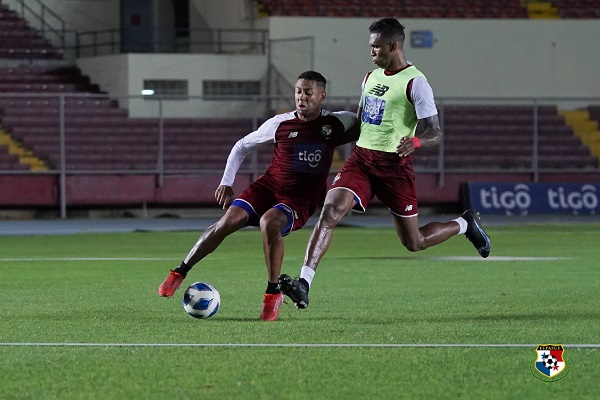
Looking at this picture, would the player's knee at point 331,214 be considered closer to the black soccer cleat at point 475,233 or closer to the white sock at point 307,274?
the white sock at point 307,274

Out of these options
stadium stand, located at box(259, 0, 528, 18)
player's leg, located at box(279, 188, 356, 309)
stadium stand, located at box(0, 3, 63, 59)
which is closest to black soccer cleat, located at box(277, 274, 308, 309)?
player's leg, located at box(279, 188, 356, 309)

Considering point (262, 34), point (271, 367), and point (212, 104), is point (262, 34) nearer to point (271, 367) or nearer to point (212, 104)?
point (212, 104)

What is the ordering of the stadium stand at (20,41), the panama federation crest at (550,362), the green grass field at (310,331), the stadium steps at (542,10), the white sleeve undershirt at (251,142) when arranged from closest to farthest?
the green grass field at (310,331) < the panama federation crest at (550,362) < the white sleeve undershirt at (251,142) < the stadium stand at (20,41) < the stadium steps at (542,10)

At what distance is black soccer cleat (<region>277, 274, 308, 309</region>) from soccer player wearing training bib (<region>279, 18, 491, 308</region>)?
0.65m

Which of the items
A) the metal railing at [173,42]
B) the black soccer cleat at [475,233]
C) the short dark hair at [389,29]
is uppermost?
the metal railing at [173,42]

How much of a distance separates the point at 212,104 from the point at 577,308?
2198 cm

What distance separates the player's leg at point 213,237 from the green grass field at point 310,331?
0.79 feet

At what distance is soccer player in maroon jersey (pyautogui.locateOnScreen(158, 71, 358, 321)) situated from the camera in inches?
414

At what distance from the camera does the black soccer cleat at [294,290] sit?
31.6 feet

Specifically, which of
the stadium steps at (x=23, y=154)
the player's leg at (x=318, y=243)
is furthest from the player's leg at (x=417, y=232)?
the stadium steps at (x=23, y=154)

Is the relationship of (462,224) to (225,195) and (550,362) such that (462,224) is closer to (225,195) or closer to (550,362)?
(225,195)

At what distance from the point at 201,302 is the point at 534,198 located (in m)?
22.2

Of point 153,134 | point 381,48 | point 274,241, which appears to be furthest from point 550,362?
point 153,134

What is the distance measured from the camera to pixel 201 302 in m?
10.1
